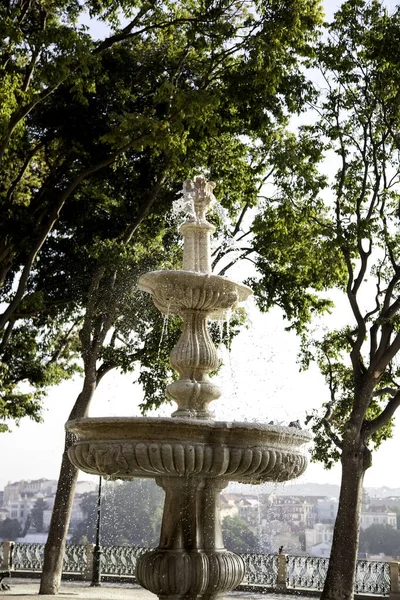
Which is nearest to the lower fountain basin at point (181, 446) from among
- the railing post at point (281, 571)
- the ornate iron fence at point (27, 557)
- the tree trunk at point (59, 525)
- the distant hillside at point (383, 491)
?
the tree trunk at point (59, 525)

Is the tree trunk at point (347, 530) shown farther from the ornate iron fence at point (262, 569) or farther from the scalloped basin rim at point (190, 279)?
the ornate iron fence at point (262, 569)

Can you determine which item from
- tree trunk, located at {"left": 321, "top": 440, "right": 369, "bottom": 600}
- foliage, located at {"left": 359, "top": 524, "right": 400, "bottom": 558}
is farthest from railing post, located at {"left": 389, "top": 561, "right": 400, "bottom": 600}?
foliage, located at {"left": 359, "top": 524, "right": 400, "bottom": 558}

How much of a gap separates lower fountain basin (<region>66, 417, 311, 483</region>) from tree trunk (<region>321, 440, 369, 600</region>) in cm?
834

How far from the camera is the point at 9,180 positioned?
17.0 meters

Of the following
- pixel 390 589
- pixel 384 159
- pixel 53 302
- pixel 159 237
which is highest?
pixel 384 159

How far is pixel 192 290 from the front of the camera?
8461 millimetres

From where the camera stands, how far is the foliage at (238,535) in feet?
105

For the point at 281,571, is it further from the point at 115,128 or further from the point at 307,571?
the point at 115,128

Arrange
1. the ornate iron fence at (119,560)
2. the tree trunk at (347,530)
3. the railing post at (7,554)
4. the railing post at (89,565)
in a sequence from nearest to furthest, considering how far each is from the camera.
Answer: the tree trunk at (347,530) < the railing post at (89,565) < the ornate iron fence at (119,560) < the railing post at (7,554)

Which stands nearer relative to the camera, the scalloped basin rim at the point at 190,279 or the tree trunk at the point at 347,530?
the scalloped basin rim at the point at 190,279

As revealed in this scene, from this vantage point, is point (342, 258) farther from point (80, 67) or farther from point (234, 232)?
point (80, 67)

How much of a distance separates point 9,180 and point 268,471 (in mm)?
11628

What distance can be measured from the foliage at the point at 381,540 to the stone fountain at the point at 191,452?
105 ft

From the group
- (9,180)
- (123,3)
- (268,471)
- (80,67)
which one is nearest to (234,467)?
(268,471)
